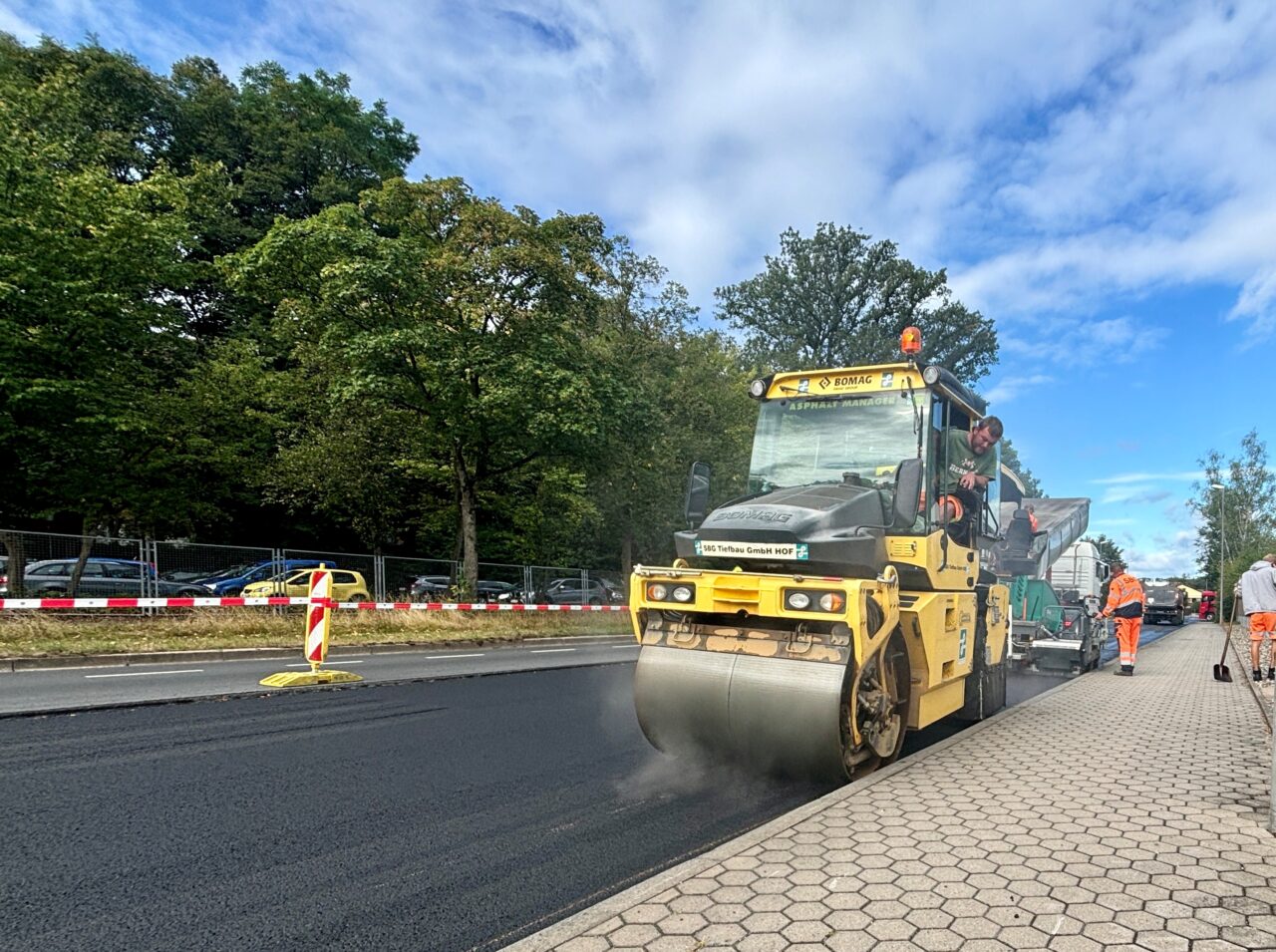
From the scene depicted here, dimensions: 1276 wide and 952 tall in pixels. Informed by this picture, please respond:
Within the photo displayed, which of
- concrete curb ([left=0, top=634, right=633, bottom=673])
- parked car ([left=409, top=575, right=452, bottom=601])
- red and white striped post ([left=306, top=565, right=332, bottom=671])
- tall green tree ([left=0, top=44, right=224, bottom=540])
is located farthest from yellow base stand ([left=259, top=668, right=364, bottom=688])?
tall green tree ([left=0, top=44, right=224, bottom=540])

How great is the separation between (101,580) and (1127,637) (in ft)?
63.2

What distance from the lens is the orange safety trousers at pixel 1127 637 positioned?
12.0 metres

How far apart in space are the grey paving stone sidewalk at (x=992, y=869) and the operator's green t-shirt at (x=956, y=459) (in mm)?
2110

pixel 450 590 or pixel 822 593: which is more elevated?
pixel 822 593

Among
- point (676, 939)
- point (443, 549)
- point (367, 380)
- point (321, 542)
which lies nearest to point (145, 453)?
point (367, 380)

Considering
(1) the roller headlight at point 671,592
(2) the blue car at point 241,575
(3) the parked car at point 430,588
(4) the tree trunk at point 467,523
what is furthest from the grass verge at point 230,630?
(1) the roller headlight at point 671,592

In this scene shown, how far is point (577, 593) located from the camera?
2512 centimetres

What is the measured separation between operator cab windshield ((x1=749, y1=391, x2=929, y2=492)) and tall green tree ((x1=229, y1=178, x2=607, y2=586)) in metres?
11.4

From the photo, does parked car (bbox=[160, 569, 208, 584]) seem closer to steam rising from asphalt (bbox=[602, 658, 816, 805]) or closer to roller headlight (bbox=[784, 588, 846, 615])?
steam rising from asphalt (bbox=[602, 658, 816, 805])

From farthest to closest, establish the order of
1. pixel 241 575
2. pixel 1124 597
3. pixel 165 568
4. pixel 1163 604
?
pixel 1163 604, pixel 241 575, pixel 165 568, pixel 1124 597

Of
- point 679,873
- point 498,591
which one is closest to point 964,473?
point 679,873

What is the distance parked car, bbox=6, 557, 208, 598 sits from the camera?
15.9 meters

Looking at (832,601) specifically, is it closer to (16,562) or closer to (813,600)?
(813,600)

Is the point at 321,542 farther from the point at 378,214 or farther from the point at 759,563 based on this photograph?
the point at 759,563
